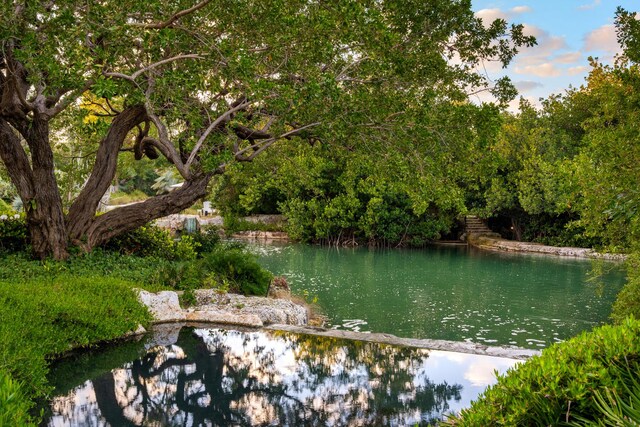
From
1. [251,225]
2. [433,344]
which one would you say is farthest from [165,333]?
[251,225]

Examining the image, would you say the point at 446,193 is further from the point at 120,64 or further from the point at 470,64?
the point at 120,64

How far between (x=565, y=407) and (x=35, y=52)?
7.55 m

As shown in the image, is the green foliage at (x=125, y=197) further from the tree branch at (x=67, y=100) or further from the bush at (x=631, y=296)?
the bush at (x=631, y=296)

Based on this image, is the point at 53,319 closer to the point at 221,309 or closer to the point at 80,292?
the point at 80,292

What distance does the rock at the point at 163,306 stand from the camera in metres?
7.49

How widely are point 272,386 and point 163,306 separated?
3119mm

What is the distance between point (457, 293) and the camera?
14.8 meters

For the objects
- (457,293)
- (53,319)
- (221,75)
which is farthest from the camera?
(457,293)

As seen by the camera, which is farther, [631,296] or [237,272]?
[237,272]

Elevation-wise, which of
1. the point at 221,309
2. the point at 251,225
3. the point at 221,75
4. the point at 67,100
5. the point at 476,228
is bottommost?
the point at 221,309

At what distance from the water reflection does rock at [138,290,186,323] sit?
3.46 ft

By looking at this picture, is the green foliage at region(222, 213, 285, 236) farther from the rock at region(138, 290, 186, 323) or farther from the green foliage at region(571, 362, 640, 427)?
the green foliage at region(571, 362, 640, 427)

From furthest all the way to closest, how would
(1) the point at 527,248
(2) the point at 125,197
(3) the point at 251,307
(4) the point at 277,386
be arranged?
(2) the point at 125,197 < (1) the point at 527,248 < (3) the point at 251,307 < (4) the point at 277,386

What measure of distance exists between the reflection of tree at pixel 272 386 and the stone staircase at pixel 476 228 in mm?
24791
